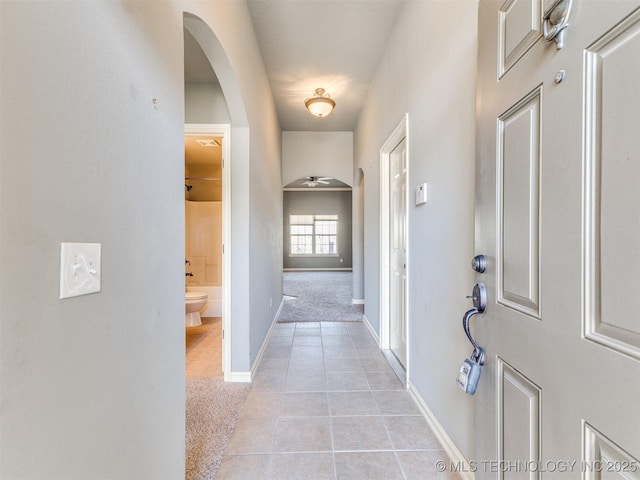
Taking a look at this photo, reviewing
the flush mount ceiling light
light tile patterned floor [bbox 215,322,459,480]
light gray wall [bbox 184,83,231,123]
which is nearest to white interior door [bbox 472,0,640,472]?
light tile patterned floor [bbox 215,322,459,480]

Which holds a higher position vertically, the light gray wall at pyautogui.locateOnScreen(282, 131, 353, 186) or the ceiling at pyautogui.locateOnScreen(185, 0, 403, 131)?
the ceiling at pyautogui.locateOnScreen(185, 0, 403, 131)

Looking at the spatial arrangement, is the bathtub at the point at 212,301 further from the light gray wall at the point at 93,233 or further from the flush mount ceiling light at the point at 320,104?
the light gray wall at the point at 93,233

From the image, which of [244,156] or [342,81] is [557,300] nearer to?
[244,156]

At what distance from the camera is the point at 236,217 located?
2531 millimetres

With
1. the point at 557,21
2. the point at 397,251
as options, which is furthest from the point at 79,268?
the point at 397,251

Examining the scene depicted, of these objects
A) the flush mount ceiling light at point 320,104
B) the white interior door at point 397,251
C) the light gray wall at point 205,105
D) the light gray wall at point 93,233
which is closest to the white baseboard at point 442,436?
the white interior door at point 397,251

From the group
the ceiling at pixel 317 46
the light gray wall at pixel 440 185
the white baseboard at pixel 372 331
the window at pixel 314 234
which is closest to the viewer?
the light gray wall at pixel 440 185

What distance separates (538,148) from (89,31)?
44.0 inches

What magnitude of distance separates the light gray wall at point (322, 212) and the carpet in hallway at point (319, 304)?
3.52 m

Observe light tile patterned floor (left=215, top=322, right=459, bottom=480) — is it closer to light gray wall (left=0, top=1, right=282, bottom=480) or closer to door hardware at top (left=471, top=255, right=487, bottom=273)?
light gray wall (left=0, top=1, right=282, bottom=480)

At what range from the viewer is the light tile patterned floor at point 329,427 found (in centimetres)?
155

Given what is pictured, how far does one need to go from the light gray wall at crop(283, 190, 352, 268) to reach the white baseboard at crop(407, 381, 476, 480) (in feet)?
31.3

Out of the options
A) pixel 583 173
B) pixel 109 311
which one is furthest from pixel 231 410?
pixel 583 173

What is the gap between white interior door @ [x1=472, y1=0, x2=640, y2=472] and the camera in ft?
1.83
